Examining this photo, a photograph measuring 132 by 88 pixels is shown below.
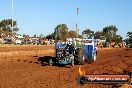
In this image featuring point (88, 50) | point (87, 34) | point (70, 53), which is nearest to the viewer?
point (70, 53)

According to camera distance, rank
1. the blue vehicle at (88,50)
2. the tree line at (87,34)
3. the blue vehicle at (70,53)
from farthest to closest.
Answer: the tree line at (87,34)
the blue vehicle at (88,50)
the blue vehicle at (70,53)

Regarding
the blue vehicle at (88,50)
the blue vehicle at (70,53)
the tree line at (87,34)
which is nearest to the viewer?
the blue vehicle at (70,53)

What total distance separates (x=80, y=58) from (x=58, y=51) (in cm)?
140

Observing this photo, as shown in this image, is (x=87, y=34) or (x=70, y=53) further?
(x=87, y=34)

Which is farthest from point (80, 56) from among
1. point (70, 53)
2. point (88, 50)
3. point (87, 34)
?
point (87, 34)

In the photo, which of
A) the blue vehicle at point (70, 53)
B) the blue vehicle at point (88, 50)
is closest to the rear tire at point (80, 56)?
the blue vehicle at point (70, 53)

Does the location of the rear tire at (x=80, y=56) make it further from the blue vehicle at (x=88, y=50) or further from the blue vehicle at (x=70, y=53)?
the blue vehicle at (x=88, y=50)

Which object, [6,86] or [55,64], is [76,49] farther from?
[6,86]

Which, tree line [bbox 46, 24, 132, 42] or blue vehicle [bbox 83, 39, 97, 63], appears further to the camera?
tree line [bbox 46, 24, 132, 42]

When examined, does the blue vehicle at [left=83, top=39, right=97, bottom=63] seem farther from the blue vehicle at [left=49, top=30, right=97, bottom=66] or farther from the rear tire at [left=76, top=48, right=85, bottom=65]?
the rear tire at [left=76, top=48, right=85, bottom=65]

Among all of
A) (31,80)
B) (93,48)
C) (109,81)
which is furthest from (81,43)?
(109,81)

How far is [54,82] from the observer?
13.2 m

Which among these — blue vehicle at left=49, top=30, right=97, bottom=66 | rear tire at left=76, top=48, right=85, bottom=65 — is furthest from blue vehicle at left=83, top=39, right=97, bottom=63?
rear tire at left=76, top=48, right=85, bottom=65

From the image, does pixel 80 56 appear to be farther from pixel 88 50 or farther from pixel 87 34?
pixel 87 34
